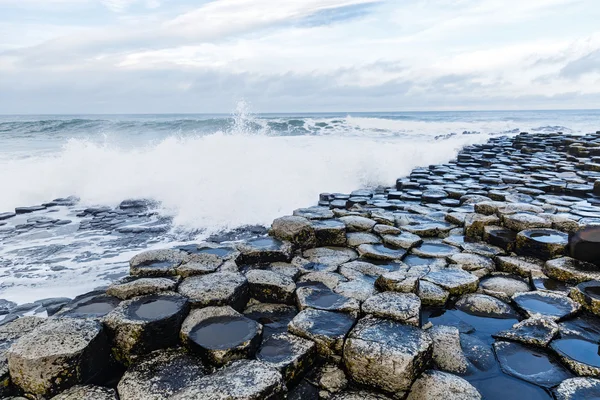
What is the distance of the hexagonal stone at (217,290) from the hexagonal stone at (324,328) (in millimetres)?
546

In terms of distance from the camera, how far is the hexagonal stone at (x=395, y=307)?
2.36 m

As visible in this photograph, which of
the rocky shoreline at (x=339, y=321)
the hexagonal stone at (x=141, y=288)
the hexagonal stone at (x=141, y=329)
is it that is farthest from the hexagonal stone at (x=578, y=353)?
the hexagonal stone at (x=141, y=288)

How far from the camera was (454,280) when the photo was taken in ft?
10.3

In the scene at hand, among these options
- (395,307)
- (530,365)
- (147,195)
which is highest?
(395,307)

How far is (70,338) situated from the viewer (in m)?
2.11

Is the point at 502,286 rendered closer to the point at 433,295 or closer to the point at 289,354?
the point at 433,295

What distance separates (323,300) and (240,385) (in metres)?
1.11

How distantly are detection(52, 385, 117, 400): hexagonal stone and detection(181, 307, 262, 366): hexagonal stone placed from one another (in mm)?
475

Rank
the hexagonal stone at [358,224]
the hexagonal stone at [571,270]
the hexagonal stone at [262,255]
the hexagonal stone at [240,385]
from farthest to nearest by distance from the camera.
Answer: the hexagonal stone at [358,224] < the hexagonal stone at [262,255] < the hexagonal stone at [571,270] < the hexagonal stone at [240,385]

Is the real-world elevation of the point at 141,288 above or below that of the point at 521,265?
above

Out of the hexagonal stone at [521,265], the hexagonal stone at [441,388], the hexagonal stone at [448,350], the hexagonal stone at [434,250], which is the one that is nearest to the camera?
the hexagonal stone at [441,388]

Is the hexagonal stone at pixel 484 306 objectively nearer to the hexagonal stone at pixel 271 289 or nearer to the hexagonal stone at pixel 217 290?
the hexagonal stone at pixel 271 289

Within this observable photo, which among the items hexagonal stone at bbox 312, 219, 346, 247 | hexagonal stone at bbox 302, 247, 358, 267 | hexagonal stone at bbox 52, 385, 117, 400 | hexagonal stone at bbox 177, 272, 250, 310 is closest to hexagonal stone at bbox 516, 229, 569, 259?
hexagonal stone at bbox 302, 247, 358, 267

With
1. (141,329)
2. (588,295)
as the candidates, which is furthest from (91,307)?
(588,295)
